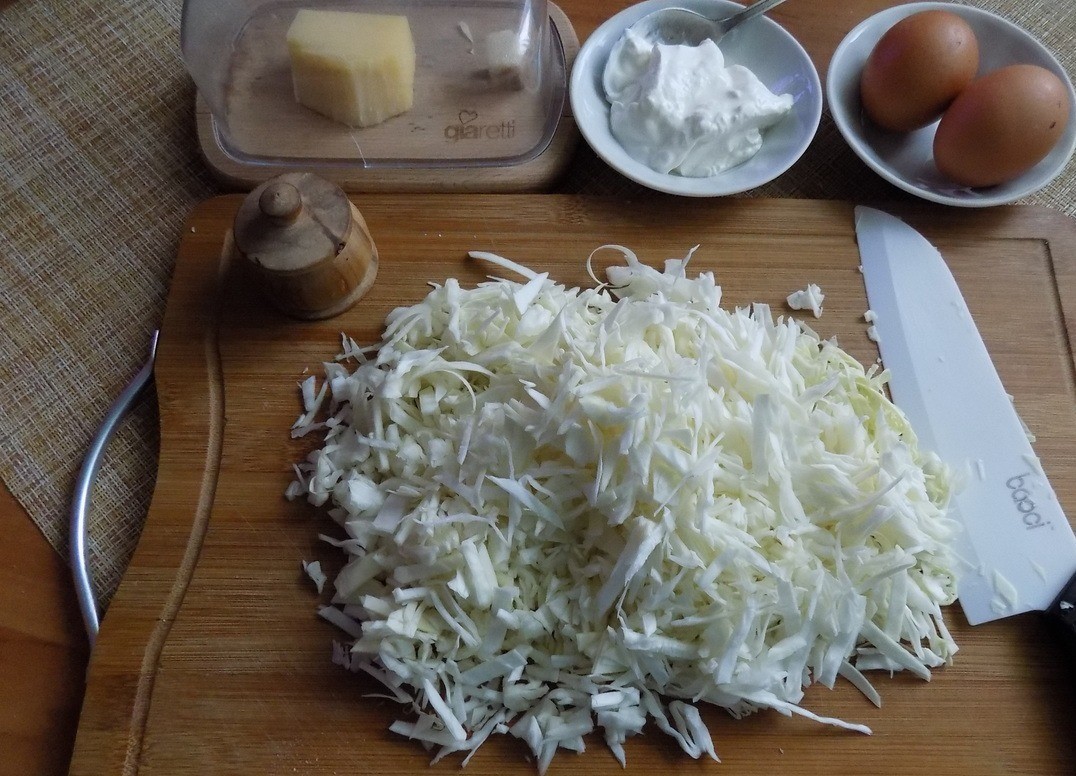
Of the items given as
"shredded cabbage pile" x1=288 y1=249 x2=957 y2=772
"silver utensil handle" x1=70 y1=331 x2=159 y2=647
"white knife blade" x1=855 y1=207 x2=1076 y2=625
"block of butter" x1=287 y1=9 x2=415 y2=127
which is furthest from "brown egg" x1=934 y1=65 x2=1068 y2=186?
"silver utensil handle" x1=70 y1=331 x2=159 y2=647

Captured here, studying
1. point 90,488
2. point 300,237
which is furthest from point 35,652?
point 300,237

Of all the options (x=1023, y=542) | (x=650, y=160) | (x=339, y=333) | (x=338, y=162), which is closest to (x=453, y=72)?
(x=338, y=162)

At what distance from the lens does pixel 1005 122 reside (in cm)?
111

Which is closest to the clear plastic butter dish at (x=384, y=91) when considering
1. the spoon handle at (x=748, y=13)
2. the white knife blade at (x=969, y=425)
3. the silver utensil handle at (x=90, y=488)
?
the spoon handle at (x=748, y=13)

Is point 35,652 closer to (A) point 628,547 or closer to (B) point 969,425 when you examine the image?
(A) point 628,547

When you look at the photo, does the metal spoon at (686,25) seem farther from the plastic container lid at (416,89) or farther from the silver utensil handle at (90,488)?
the silver utensil handle at (90,488)

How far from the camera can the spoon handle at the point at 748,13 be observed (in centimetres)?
130

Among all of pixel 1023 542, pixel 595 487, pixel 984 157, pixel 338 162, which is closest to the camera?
pixel 595 487

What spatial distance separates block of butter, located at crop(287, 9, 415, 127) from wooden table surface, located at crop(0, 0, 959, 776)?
30.6 inches

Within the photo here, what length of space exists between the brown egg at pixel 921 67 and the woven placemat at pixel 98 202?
121 mm

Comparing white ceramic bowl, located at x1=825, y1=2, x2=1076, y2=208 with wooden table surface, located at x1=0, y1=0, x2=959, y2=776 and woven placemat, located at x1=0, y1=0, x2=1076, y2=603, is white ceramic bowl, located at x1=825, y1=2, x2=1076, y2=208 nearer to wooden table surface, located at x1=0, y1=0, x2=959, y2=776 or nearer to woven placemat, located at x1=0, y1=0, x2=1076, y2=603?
woven placemat, located at x1=0, y1=0, x2=1076, y2=603

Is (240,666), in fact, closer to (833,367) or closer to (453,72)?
(833,367)

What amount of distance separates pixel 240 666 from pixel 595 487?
0.53 meters

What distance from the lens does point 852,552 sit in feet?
3.07
